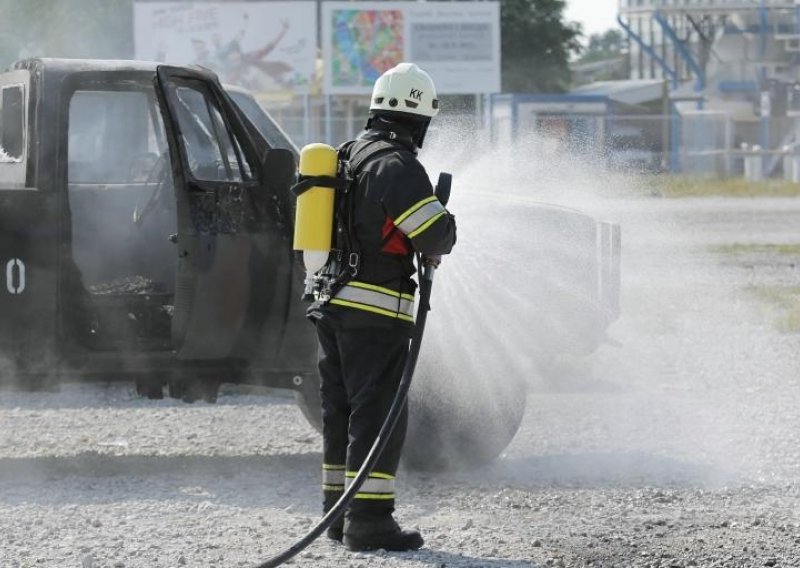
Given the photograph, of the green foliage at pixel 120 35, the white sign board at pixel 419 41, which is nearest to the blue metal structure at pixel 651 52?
the green foliage at pixel 120 35

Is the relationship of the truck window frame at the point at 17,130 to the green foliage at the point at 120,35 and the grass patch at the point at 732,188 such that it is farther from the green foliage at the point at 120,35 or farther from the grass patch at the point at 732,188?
the grass patch at the point at 732,188

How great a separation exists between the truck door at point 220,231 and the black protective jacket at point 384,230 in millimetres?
1263

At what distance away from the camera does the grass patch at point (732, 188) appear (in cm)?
3122

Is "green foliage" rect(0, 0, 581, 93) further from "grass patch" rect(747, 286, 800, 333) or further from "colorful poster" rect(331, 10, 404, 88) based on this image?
"grass patch" rect(747, 286, 800, 333)

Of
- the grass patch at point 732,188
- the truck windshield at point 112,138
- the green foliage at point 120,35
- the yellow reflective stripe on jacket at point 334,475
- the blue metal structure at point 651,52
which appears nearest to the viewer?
the yellow reflective stripe on jacket at point 334,475

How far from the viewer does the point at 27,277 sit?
7227 mm

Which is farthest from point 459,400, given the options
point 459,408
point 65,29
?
point 65,29

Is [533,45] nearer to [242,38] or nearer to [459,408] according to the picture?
[242,38]

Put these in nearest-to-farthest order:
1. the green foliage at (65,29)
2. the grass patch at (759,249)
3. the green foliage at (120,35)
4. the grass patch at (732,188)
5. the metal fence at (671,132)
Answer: the grass patch at (759,249), the green foliage at (65,29), the green foliage at (120,35), the grass patch at (732,188), the metal fence at (671,132)

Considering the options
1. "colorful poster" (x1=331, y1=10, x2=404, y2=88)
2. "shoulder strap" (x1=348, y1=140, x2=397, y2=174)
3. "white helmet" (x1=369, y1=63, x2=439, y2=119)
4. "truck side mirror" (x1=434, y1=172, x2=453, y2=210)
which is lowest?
"truck side mirror" (x1=434, y1=172, x2=453, y2=210)

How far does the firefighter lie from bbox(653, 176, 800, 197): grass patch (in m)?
24.5

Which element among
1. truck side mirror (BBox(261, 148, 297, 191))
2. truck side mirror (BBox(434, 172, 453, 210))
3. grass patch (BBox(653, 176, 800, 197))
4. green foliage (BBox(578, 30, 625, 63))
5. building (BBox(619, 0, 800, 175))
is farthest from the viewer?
green foliage (BBox(578, 30, 625, 63))

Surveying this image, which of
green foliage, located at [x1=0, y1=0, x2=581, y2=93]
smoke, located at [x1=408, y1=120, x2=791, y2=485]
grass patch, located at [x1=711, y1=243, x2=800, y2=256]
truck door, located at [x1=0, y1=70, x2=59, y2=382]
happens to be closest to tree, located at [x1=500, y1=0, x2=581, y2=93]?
green foliage, located at [x1=0, y1=0, x2=581, y2=93]

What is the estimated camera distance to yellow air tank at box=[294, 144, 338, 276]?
239 inches
